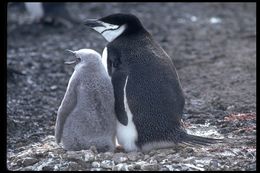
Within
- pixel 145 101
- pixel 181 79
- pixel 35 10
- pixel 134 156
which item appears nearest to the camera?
pixel 134 156

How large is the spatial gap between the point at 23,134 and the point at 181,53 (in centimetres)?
379

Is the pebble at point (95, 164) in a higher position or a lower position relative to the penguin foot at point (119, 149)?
higher

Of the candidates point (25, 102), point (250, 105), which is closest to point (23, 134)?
point (25, 102)

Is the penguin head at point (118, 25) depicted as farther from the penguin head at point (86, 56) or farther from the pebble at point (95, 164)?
the pebble at point (95, 164)

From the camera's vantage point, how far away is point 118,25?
5281mm

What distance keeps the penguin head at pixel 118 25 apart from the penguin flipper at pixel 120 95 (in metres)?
0.38

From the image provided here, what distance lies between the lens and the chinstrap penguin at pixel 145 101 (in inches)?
198

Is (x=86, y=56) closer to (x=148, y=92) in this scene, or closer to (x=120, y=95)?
(x=120, y=95)

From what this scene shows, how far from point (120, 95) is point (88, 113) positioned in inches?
11.3

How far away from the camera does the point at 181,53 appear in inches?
374

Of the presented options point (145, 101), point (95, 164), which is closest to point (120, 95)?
point (145, 101)

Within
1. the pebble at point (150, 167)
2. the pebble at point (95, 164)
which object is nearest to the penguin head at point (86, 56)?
the pebble at point (95, 164)

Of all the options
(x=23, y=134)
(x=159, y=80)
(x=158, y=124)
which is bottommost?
(x=23, y=134)

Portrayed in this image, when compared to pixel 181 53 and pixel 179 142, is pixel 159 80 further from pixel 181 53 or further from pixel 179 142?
pixel 181 53
